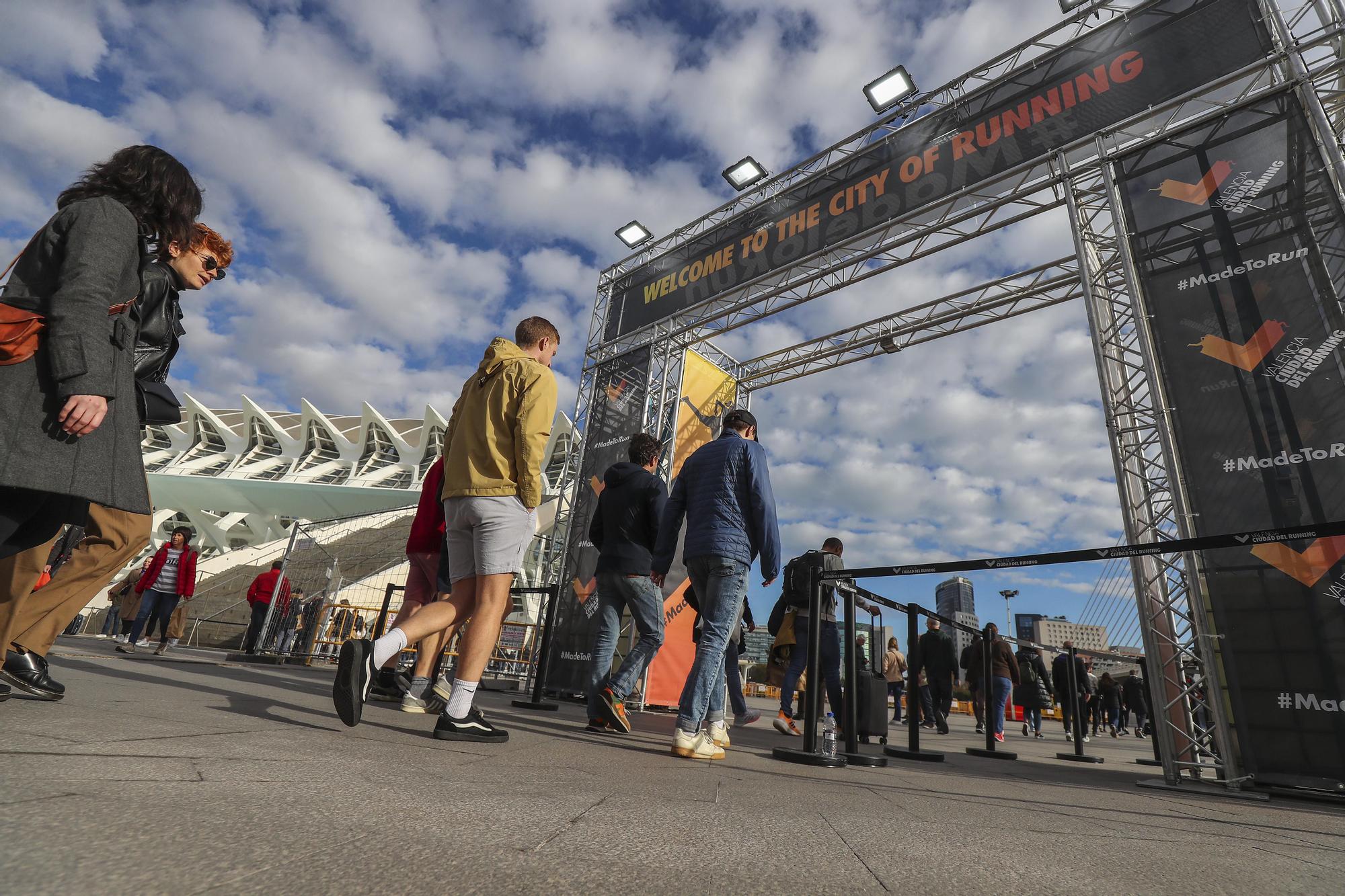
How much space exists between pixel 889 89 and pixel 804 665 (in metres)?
6.60

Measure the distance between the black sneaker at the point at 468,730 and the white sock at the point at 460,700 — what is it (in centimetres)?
2

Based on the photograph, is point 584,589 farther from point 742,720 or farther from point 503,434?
point 503,434

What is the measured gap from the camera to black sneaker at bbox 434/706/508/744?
2625 mm

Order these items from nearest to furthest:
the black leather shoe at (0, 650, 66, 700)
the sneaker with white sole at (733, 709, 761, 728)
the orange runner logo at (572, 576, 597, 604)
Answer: the black leather shoe at (0, 650, 66, 700)
the sneaker with white sole at (733, 709, 761, 728)
the orange runner logo at (572, 576, 597, 604)

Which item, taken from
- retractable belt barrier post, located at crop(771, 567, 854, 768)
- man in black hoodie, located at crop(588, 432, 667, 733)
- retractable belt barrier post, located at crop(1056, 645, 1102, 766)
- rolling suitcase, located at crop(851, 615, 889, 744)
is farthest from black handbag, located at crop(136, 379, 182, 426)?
retractable belt barrier post, located at crop(1056, 645, 1102, 766)

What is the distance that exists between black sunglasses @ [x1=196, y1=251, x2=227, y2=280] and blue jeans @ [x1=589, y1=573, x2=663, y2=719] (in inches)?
107

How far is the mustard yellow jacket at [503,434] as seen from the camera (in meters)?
2.88

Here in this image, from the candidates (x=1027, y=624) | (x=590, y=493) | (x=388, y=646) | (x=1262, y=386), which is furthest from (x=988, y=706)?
(x=1027, y=624)

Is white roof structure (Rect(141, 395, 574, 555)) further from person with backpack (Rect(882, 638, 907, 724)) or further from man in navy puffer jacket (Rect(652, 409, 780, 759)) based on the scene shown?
man in navy puffer jacket (Rect(652, 409, 780, 759))

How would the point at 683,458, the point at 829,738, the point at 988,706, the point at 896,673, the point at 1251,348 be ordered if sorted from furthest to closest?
1. the point at 896,673
2. the point at 683,458
3. the point at 988,706
4. the point at 1251,348
5. the point at 829,738

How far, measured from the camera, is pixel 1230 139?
194 inches

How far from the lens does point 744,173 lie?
9273mm

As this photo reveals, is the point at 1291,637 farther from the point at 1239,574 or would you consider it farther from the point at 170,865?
the point at 170,865

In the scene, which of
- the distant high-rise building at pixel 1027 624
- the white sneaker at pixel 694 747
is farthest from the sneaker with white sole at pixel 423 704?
the distant high-rise building at pixel 1027 624
